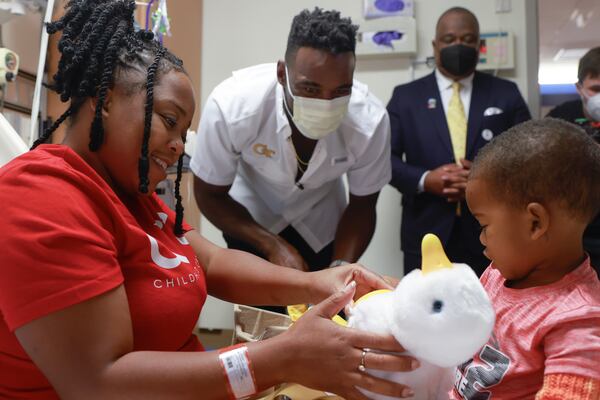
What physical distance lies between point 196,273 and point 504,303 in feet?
1.96

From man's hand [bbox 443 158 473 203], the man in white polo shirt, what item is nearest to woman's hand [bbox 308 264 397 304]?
the man in white polo shirt

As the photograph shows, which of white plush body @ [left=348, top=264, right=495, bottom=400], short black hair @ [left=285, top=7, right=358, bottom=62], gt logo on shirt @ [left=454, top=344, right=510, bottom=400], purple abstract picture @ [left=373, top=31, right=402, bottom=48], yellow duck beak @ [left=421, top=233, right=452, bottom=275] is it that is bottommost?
gt logo on shirt @ [left=454, top=344, right=510, bottom=400]

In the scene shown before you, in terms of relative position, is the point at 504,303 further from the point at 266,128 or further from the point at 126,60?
the point at 266,128

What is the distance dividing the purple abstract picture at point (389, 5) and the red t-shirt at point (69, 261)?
262 centimetres

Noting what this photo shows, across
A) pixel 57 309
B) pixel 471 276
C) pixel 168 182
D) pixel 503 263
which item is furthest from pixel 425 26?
pixel 57 309

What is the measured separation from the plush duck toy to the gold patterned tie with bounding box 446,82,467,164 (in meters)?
1.87

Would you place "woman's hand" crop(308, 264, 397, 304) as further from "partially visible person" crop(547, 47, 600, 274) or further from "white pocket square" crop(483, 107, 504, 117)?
"white pocket square" crop(483, 107, 504, 117)

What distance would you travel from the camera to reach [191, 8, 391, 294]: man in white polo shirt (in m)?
1.76

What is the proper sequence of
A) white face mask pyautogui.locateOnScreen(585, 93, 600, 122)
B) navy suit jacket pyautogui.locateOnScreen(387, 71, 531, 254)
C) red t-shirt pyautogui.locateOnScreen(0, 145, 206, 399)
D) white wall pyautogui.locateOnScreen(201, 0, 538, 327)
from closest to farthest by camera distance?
red t-shirt pyautogui.locateOnScreen(0, 145, 206, 399)
white face mask pyautogui.locateOnScreen(585, 93, 600, 122)
navy suit jacket pyautogui.locateOnScreen(387, 71, 531, 254)
white wall pyautogui.locateOnScreen(201, 0, 538, 327)

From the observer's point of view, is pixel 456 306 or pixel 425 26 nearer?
pixel 456 306

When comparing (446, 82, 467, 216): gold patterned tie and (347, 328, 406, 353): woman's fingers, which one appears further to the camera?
(446, 82, 467, 216): gold patterned tie

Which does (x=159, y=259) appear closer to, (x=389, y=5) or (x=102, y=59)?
(x=102, y=59)

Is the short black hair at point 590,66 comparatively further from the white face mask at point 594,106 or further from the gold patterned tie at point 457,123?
the gold patterned tie at point 457,123

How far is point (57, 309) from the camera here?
725 millimetres
